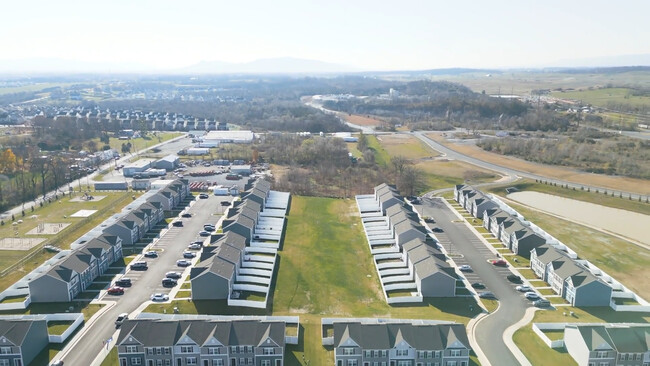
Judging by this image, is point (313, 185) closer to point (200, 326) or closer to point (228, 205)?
point (228, 205)

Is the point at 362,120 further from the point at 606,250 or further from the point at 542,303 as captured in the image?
the point at 542,303

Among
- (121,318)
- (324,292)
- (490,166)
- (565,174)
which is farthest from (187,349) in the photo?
(565,174)

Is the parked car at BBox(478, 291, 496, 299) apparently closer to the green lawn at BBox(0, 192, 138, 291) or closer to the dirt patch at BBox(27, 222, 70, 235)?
the green lawn at BBox(0, 192, 138, 291)

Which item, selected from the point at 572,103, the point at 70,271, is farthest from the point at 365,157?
the point at 572,103

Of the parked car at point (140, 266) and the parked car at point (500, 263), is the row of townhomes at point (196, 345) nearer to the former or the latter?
the parked car at point (140, 266)

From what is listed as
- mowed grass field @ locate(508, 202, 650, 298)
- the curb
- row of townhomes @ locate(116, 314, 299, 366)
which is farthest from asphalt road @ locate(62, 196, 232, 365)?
mowed grass field @ locate(508, 202, 650, 298)

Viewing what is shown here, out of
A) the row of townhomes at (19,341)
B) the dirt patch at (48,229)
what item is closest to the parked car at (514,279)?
the row of townhomes at (19,341)
